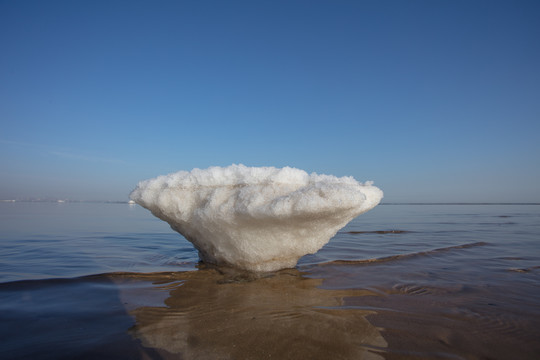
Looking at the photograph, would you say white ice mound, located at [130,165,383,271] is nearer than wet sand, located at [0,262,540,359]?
No

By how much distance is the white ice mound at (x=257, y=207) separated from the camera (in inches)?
106

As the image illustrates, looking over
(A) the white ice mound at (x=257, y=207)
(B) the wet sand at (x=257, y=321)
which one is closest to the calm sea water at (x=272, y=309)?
(B) the wet sand at (x=257, y=321)

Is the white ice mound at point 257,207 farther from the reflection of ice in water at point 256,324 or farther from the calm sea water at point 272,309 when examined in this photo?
the reflection of ice in water at point 256,324

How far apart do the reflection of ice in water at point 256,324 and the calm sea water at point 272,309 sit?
10mm

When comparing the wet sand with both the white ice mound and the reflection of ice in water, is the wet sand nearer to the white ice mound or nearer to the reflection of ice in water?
the reflection of ice in water

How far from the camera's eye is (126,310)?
246 centimetres

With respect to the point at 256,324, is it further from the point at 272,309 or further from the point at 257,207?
the point at 257,207

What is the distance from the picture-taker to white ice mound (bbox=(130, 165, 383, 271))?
8.80 ft

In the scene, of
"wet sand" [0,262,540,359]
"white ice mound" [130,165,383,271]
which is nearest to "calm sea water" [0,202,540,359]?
"wet sand" [0,262,540,359]

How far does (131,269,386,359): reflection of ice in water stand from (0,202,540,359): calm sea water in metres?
0.01

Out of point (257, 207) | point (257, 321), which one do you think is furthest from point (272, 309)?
point (257, 207)

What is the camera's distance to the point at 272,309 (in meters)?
2.45

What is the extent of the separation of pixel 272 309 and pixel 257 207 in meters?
0.94

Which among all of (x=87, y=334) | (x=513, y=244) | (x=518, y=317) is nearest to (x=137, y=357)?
(x=87, y=334)
